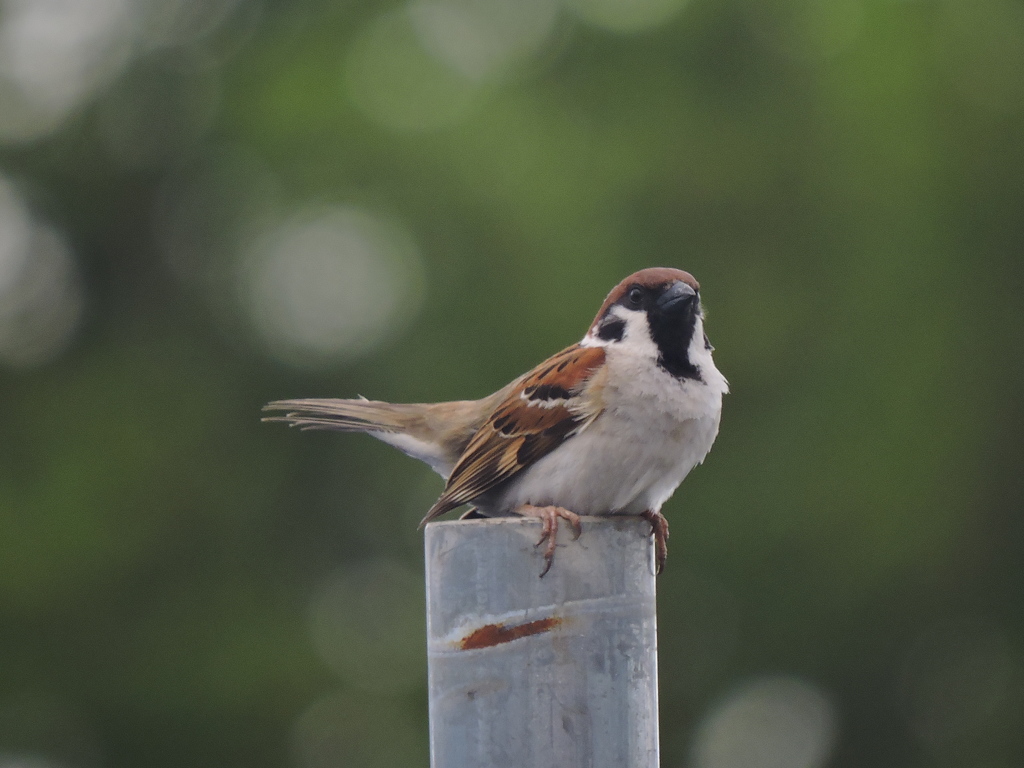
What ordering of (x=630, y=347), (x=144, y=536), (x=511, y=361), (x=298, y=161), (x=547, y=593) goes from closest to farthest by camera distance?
(x=547, y=593) < (x=630, y=347) < (x=511, y=361) < (x=144, y=536) < (x=298, y=161)

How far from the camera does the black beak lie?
13.7ft

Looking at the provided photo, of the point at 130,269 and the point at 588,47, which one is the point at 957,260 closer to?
the point at 588,47

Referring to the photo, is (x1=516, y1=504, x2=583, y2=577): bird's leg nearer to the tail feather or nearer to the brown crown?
the brown crown

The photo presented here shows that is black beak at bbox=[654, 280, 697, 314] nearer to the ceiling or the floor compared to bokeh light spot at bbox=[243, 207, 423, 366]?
nearer to the floor

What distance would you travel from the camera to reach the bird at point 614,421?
Answer: 4055 mm

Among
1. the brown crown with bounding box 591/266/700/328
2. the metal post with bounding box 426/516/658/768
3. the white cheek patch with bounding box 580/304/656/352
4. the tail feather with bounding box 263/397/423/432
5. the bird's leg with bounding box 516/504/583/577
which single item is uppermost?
the brown crown with bounding box 591/266/700/328

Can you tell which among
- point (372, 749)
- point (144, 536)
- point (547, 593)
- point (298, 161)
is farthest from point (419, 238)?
point (547, 593)

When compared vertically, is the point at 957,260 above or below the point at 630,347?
above

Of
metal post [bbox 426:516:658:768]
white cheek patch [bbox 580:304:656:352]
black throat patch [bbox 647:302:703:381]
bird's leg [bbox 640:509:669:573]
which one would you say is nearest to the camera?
metal post [bbox 426:516:658:768]

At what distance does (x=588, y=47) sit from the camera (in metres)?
15.3

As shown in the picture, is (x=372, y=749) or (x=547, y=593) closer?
(x=547, y=593)

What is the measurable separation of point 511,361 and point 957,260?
4.35 m

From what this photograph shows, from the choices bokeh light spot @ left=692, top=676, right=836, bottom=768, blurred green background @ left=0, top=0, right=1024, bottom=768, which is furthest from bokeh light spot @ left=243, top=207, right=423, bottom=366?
bokeh light spot @ left=692, top=676, right=836, bottom=768

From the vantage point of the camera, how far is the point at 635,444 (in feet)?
13.3
